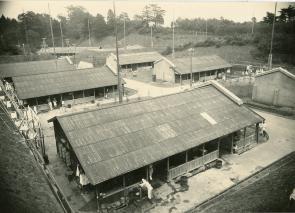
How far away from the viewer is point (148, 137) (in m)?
20.2

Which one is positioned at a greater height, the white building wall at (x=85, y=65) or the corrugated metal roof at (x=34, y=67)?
the corrugated metal roof at (x=34, y=67)

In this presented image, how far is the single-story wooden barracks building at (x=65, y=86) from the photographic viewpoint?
3744 centimetres

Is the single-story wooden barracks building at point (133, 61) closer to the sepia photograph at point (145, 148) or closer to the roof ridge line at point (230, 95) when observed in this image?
the sepia photograph at point (145, 148)

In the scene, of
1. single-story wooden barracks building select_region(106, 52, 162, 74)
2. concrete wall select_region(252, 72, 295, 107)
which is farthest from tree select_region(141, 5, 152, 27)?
concrete wall select_region(252, 72, 295, 107)

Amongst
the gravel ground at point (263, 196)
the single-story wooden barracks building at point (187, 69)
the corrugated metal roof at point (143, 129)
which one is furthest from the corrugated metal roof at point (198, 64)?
the gravel ground at point (263, 196)

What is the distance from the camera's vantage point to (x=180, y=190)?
19562 millimetres

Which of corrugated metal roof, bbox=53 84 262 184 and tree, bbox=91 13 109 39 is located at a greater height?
tree, bbox=91 13 109 39

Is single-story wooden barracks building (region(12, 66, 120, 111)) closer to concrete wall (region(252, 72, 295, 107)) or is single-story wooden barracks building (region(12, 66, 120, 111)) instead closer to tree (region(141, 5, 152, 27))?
concrete wall (region(252, 72, 295, 107))

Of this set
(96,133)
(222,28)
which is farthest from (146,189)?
(222,28)

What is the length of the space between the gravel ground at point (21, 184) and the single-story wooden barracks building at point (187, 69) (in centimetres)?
3752

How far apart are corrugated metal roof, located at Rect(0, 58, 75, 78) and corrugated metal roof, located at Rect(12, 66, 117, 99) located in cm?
1351

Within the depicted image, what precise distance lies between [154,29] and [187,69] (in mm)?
65164

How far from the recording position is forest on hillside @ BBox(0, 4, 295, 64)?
5497 centimetres

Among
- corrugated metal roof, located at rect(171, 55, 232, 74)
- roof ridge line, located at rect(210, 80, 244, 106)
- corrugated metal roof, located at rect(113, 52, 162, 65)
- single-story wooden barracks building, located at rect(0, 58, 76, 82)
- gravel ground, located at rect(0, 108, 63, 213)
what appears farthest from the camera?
corrugated metal roof, located at rect(113, 52, 162, 65)
